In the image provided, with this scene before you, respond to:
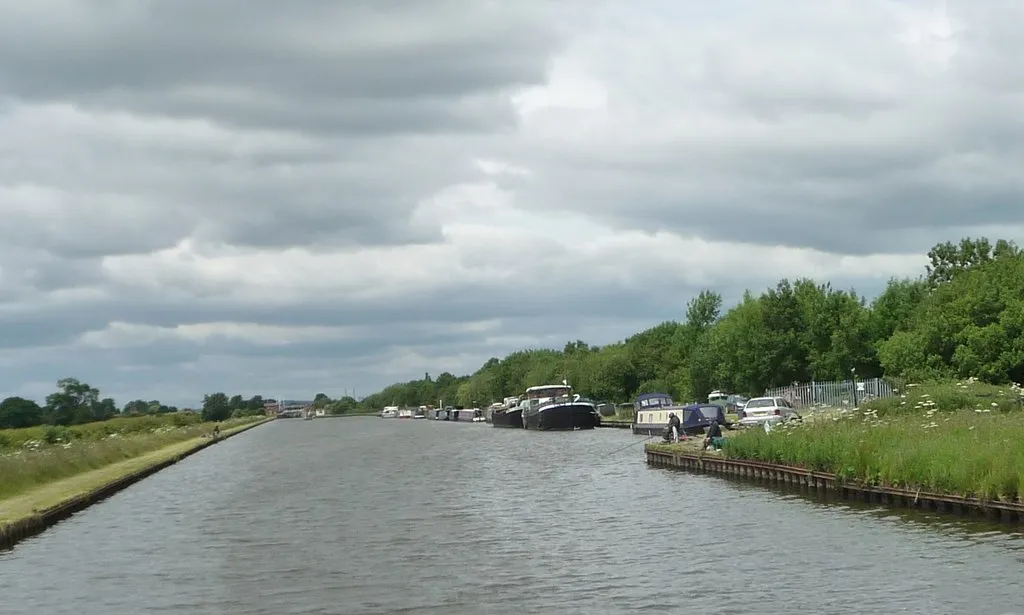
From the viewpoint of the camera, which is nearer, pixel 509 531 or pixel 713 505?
pixel 509 531

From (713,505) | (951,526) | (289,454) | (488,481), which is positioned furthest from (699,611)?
(289,454)

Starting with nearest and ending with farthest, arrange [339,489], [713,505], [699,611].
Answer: [699,611] → [713,505] → [339,489]

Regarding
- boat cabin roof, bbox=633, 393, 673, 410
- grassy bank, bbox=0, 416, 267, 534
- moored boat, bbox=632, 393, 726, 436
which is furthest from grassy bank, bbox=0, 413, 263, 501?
boat cabin roof, bbox=633, 393, 673, 410

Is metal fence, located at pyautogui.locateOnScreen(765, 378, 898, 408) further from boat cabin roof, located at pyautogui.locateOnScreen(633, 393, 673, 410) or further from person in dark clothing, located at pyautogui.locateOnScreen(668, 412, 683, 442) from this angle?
person in dark clothing, located at pyautogui.locateOnScreen(668, 412, 683, 442)

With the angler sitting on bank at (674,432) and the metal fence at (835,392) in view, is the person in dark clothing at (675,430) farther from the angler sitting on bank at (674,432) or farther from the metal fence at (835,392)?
the metal fence at (835,392)

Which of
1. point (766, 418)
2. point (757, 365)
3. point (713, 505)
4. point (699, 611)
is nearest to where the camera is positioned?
point (699, 611)

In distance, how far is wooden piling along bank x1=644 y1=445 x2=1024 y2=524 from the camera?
102 feet

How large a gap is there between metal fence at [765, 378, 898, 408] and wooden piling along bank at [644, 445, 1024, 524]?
2174 cm

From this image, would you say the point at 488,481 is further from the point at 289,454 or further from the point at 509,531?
the point at 289,454

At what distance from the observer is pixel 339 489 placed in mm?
54969

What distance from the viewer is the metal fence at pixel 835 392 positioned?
261 ft

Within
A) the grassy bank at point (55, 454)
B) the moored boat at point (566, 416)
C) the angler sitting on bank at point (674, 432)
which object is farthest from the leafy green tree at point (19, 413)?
the angler sitting on bank at point (674, 432)

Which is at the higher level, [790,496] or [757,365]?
[757,365]

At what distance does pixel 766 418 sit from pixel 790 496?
22.8 meters
